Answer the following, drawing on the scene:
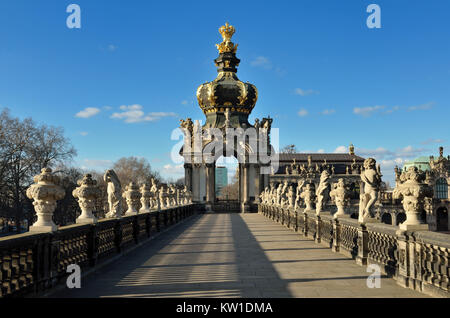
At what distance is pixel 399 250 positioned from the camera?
7.79m

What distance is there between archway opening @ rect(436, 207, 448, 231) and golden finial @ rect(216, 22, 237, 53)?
170 ft

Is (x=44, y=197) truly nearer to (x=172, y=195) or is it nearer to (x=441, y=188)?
(x=172, y=195)

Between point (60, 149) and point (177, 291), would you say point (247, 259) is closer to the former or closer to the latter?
point (177, 291)

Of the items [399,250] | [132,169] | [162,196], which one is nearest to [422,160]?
[132,169]

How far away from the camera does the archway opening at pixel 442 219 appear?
75375 millimetres

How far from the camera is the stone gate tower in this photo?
4350 centimetres

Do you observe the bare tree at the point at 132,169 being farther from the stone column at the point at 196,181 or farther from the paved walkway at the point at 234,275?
the paved walkway at the point at 234,275

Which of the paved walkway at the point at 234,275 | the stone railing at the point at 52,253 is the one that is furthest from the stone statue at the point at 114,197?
the paved walkway at the point at 234,275

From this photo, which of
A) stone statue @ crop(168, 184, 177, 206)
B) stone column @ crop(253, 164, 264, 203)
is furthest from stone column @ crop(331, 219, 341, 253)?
stone column @ crop(253, 164, 264, 203)

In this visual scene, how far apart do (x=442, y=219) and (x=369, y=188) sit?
3038 inches

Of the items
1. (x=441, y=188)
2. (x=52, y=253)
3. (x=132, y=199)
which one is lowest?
(x=441, y=188)

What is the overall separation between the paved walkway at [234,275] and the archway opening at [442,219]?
72.5m
